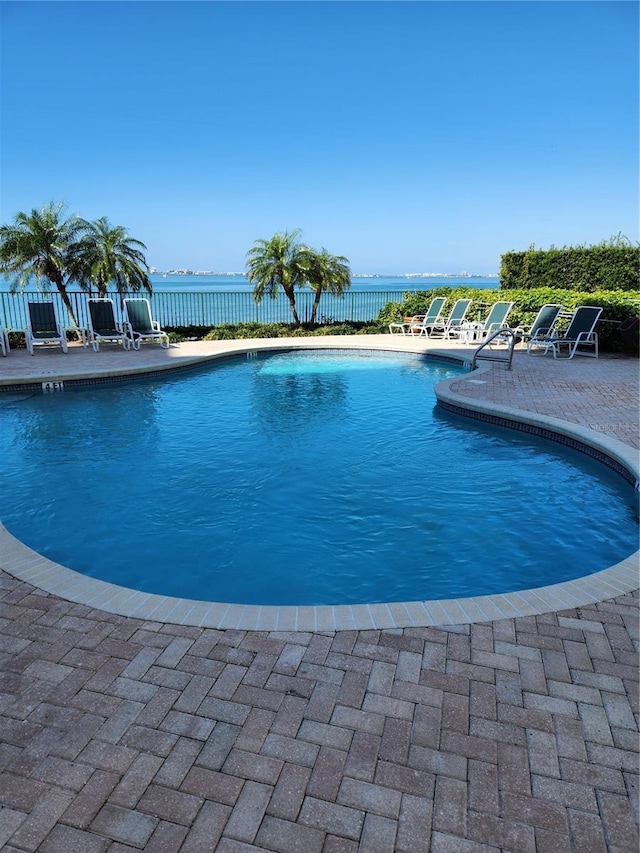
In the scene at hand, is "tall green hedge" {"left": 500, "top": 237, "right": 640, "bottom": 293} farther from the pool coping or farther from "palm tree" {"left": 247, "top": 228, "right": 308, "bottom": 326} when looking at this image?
the pool coping

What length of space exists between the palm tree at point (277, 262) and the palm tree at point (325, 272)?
0.24 meters

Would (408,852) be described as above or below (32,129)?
below

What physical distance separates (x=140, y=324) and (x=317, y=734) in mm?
12924

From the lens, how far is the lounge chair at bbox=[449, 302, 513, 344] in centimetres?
1381

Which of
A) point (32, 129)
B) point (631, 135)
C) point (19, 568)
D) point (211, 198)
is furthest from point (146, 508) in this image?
point (211, 198)

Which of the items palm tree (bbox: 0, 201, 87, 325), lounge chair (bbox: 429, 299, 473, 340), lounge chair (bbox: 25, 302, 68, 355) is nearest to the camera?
lounge chair (bbox: 25, 302, 68, 355)

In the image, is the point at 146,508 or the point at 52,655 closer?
the point at 52,655

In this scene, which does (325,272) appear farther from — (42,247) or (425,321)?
(42,247)

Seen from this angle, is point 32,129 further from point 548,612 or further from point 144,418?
point 548,612

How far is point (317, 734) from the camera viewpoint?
7.07ft

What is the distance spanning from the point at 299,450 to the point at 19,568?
3574 millimetres

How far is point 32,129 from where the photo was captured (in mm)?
17406

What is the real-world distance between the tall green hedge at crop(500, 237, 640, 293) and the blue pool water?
36.1ft

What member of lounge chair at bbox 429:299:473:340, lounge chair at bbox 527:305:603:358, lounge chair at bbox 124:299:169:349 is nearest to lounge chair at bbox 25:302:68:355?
lounge chair at bbox 124:299:169:349
